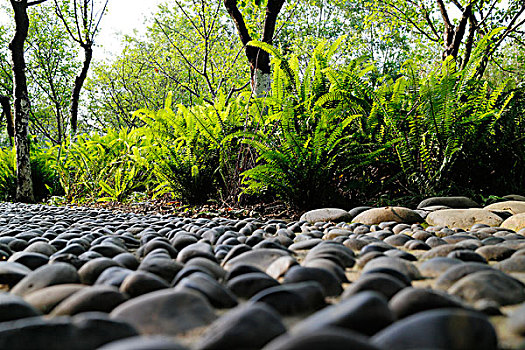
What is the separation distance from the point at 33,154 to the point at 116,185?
12.4ft

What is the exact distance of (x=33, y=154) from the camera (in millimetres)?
7879

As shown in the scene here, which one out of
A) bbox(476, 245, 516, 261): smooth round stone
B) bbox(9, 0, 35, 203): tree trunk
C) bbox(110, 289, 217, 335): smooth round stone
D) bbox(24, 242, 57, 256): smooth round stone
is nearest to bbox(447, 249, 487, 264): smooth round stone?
bbox(476, 245, 516, 261): smooth round stone

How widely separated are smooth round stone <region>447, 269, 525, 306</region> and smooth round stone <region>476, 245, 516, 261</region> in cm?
48

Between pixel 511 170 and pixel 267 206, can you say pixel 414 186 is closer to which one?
pixel 511 170

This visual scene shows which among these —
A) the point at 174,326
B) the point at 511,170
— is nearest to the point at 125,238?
the point at 174,326

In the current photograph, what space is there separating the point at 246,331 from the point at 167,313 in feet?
0.72

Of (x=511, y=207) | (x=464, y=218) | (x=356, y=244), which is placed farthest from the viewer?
(x=511, y=207)

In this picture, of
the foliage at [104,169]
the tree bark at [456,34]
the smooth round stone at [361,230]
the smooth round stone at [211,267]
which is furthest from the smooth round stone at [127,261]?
the tree bark at [456,34]

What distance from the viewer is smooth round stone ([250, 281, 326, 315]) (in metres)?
0.81

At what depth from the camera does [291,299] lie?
2.69ft

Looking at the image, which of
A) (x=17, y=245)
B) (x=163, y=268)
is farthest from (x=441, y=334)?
(x=17, y=245)

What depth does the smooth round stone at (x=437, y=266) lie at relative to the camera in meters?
1.14

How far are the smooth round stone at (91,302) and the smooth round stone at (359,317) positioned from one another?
0.46 meters

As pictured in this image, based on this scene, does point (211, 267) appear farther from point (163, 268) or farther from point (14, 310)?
point (14, 310)
